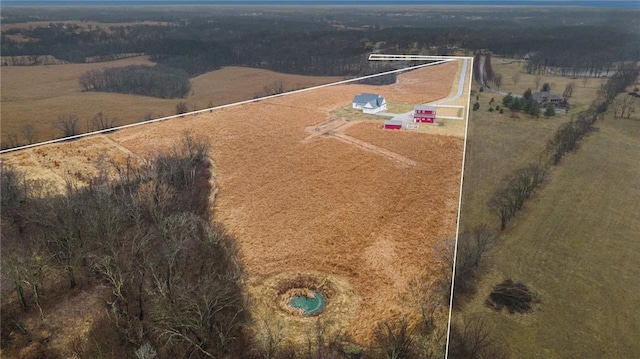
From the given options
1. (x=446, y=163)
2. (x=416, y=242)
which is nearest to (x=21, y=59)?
(x=416, y=242)

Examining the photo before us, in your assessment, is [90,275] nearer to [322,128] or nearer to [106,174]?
[106,174]

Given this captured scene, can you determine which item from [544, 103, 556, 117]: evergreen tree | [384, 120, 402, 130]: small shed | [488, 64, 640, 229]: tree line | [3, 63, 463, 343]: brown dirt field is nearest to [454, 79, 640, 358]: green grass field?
[488, 64, 640, 229]: tree line

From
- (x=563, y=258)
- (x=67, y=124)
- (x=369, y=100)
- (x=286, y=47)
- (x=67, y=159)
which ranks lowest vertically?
(x=563, y=258)

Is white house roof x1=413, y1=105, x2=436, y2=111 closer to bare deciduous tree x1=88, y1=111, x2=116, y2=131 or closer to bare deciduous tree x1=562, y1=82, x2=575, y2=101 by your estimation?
bare deciduous tree x1=562, y1=82, x2=575, y2=101

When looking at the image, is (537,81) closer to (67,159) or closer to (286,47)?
(286,47)

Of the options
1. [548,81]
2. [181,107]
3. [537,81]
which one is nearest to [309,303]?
[181,107]

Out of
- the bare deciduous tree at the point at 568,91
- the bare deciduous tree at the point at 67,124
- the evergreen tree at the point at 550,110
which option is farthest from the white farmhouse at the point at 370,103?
the bare deciduous tree at the point at 67,124
